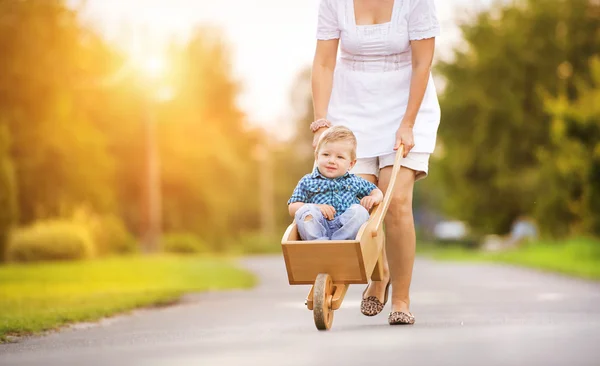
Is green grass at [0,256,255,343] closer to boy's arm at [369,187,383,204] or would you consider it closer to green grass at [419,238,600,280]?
boy's arm at [369,187,383,204]

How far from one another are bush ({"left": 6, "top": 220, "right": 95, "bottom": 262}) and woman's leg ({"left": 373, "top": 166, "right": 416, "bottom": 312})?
23.0m

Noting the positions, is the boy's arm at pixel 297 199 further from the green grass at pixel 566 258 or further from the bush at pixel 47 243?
the bush at pixel 47 243

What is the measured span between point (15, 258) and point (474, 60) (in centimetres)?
1629

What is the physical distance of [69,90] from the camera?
109ft

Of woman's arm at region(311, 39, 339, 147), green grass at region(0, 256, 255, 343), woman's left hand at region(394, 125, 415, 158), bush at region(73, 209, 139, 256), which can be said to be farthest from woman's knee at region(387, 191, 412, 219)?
bush at region(73, 209, 139, 256)

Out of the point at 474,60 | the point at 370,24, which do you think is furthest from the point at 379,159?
the point at 474,60

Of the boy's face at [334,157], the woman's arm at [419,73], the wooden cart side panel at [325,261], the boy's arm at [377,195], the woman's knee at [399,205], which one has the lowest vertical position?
the wooden cart side panel at [325,261]

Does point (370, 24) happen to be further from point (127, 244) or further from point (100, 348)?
point (127, 244)

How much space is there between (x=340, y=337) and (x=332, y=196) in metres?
0.91

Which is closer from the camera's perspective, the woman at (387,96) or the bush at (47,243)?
the woman at (387,96)

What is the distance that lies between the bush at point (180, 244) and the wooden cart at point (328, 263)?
38.9 m

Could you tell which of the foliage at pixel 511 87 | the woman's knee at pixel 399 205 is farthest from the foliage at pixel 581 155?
the woman's knee at pixel 399 205

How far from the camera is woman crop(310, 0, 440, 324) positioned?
7426 millimetres

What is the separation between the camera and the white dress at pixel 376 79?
754cm
